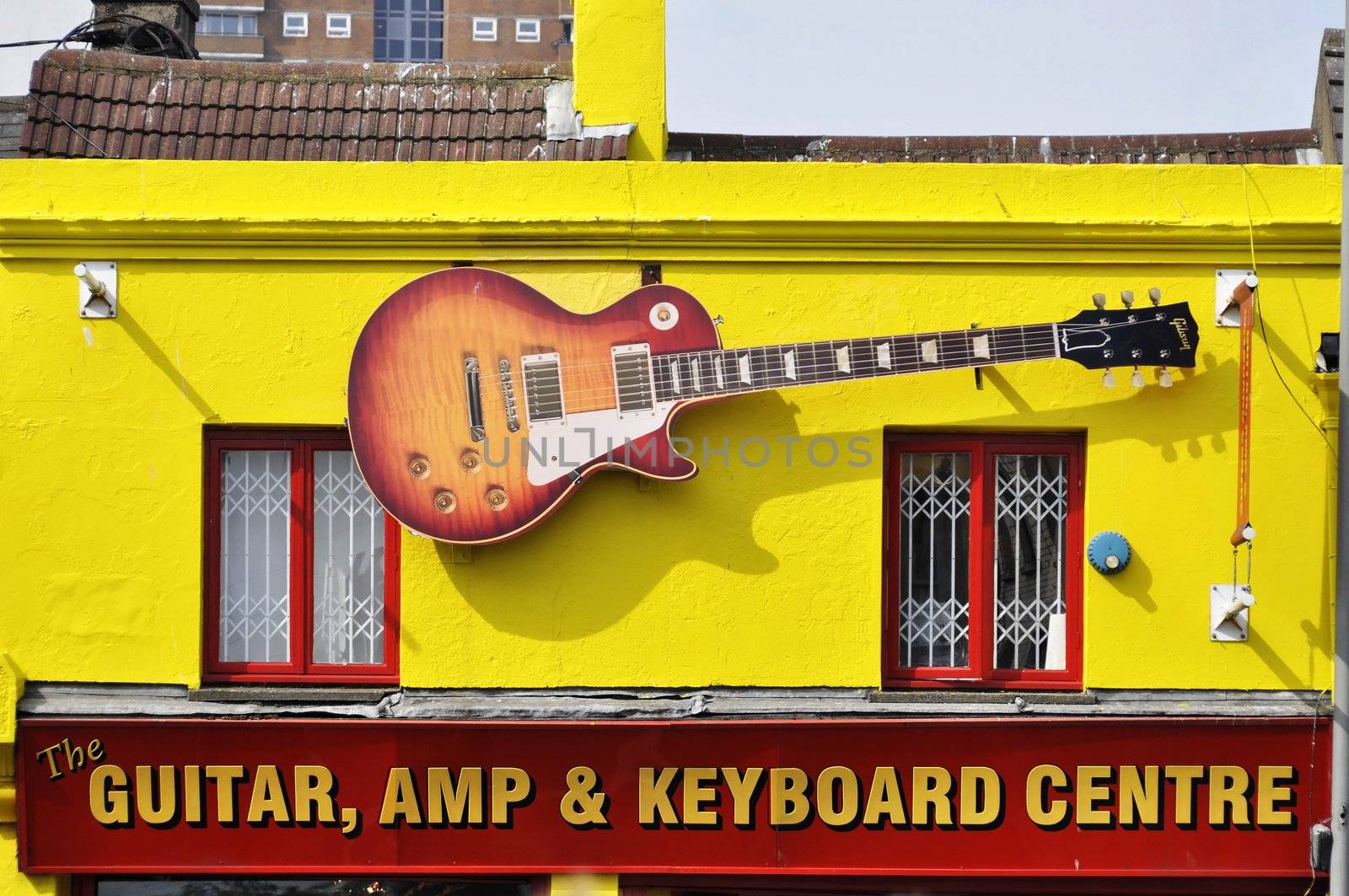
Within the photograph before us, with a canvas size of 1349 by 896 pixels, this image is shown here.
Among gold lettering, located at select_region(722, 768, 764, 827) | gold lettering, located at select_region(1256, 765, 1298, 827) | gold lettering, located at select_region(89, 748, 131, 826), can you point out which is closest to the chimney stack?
gold lettering, located at select_region(89, 748, 131, 826)

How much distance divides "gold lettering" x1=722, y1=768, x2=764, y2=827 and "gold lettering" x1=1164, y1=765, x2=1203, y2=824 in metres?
2.42

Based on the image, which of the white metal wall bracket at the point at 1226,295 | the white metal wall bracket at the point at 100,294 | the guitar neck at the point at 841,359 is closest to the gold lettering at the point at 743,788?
the guitar neck at the point at 841,359

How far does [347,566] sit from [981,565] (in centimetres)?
386

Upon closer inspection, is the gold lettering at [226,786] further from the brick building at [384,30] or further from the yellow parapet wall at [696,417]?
the brick building at [384,30]

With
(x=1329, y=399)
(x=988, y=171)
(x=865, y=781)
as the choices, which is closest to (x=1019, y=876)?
(x=865, y=781)

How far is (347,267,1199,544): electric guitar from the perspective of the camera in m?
7.53

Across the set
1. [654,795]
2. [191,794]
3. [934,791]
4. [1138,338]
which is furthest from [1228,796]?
[191,794]

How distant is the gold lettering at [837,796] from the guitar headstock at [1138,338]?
278 centimetres

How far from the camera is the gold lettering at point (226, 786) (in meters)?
7.65

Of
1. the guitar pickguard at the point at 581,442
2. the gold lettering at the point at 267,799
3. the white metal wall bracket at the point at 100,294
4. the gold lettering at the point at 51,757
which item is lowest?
the gold lettering at the point at 267,799

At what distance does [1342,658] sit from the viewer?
727 centimetres

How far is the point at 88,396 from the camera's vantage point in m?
7.72

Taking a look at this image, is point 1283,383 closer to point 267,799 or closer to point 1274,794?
point 1274,794

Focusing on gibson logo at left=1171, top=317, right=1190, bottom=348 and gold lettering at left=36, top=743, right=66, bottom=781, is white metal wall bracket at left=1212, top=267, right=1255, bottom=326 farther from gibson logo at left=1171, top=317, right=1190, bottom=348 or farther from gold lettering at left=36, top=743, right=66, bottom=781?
gold lettering at left=36, top=743, right=66, bottom=781
